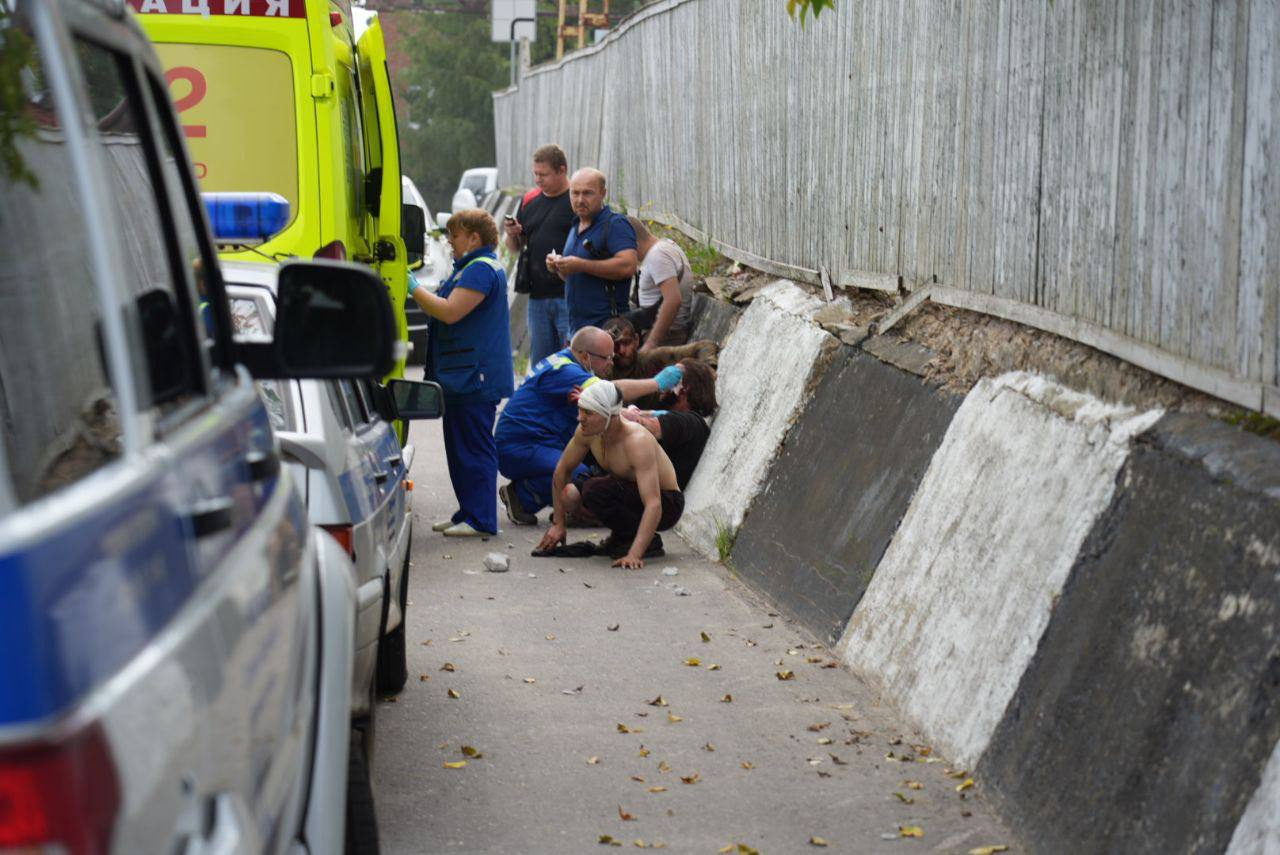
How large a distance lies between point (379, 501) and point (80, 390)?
3.07 meters

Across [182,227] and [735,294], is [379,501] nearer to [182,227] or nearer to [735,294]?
[182,227]

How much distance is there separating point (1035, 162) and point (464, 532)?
187 inches

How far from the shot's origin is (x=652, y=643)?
764 centimetres

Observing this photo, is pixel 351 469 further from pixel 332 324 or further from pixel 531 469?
pixel 531 469

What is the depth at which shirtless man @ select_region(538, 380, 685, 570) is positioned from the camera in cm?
962

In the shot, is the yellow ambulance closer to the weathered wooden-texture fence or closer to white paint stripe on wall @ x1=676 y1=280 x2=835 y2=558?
white paint stripe on wall @ x1=676 y1=280 x2=835 y2=558

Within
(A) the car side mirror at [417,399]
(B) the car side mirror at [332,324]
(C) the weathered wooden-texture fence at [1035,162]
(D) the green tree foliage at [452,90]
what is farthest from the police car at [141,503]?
(D) the green tree foliage at [452,90]

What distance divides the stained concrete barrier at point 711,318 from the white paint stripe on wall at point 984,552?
515 centimetres

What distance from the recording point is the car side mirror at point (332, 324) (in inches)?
125

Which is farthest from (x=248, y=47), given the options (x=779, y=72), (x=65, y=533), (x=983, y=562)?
(x=65, y=533)

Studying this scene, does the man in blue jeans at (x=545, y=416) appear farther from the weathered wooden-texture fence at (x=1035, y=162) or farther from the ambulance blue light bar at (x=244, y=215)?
the ambulance blue light bar at (x=244, y=215)

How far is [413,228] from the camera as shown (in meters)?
12.9

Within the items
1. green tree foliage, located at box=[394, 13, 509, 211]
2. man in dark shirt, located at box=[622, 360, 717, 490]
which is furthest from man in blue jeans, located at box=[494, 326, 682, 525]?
green tree foliage, located at box=[394, 13, 509, 211]

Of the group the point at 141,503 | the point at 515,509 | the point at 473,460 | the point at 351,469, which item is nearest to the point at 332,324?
the point at 141,503
